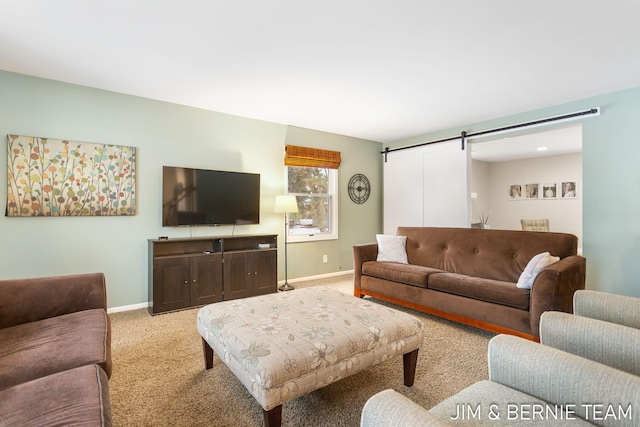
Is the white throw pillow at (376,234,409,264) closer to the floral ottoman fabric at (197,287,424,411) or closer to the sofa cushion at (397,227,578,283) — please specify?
the sofa cushion at (397,227,578,283)

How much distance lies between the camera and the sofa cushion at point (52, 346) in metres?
1.34

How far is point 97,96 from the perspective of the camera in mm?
3316

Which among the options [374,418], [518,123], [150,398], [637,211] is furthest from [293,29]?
[637,211]

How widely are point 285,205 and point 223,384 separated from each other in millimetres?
2582

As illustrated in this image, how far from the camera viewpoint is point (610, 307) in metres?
1.50

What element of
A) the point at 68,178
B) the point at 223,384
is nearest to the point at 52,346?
the point at 223,384

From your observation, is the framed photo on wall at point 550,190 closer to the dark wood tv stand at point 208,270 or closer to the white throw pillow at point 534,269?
the white throw pillow at point 534,269

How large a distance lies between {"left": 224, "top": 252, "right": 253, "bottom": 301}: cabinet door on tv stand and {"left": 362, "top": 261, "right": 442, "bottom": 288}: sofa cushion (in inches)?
56.7

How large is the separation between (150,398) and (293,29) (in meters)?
2.59

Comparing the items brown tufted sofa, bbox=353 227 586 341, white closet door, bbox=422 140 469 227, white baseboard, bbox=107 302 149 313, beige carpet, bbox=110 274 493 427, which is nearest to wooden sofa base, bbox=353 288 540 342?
brown tufted sofa, bbox=353 227 586 341

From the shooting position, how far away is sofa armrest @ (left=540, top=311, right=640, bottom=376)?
1.16 m

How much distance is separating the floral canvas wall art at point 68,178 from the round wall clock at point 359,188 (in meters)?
3.29

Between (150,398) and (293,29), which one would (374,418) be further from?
(293,29)

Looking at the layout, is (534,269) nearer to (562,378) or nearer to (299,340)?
(562,378)
